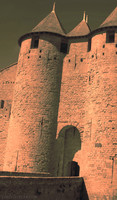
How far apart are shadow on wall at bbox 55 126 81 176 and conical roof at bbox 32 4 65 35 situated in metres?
6.93

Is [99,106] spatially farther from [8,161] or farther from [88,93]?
[8,161]

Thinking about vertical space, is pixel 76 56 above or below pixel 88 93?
above

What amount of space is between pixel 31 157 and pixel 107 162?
185 inches

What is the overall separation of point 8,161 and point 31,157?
6.23ft

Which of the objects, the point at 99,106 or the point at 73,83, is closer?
the point at 99,106

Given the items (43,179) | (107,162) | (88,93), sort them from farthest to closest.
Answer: (88,93)
(107,162)
(43,179)

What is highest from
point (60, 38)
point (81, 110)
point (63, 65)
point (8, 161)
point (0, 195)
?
point (60, 38)

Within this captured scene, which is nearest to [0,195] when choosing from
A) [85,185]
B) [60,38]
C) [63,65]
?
[85,185]

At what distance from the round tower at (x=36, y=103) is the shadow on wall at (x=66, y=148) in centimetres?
51

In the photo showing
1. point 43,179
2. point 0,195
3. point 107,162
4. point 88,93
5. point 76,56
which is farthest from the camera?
point 76,56

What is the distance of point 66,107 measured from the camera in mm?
17609

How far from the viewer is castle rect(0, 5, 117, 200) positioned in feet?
49.8

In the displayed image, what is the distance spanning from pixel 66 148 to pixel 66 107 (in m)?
2.68

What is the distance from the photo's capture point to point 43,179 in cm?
1108
